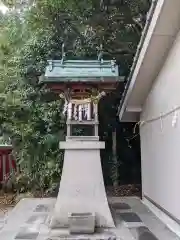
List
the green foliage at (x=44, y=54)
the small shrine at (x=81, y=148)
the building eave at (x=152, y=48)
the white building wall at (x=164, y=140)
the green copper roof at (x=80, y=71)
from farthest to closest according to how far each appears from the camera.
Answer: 1. the green foliage at (x=44, y=54)
2. the green copper roof at (x=80, y=71)
3. the small shrine at (x=81, y=148)
4. the white building wall at (x=164, y=140)
5. the building eave at (x=152, y=48)

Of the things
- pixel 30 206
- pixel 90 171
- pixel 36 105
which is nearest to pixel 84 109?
pixel 90 171

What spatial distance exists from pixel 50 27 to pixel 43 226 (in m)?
5.44

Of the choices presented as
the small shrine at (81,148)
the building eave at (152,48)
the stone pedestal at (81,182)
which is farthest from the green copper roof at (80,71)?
the stone pedestal at (81,182)

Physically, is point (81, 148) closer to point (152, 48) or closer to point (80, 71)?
point (80, 71)

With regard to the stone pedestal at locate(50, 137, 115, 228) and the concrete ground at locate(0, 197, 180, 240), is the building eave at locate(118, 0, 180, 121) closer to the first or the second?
the stone pedestal at locate(50, 137, 115, 228)

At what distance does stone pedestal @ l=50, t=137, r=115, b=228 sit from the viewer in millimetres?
6020

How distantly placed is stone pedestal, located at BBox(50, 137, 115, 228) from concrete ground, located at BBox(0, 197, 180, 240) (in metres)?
0.45

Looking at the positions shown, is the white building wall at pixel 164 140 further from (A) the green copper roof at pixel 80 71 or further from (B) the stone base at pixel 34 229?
(B) the stone base at pixel 34 229

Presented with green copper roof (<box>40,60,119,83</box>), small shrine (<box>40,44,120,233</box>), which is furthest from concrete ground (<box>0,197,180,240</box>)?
green copper roof (<box>40,60,119,83</box>)

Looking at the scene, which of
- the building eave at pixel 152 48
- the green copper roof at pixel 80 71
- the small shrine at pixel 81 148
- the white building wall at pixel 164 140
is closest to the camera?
the building eave at pixel 152 48

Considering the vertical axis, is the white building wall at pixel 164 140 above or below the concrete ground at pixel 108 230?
above

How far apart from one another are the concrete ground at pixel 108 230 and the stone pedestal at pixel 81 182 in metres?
0.45

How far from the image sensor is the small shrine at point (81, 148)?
5980mm

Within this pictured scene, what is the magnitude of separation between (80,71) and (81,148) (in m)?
1.41
